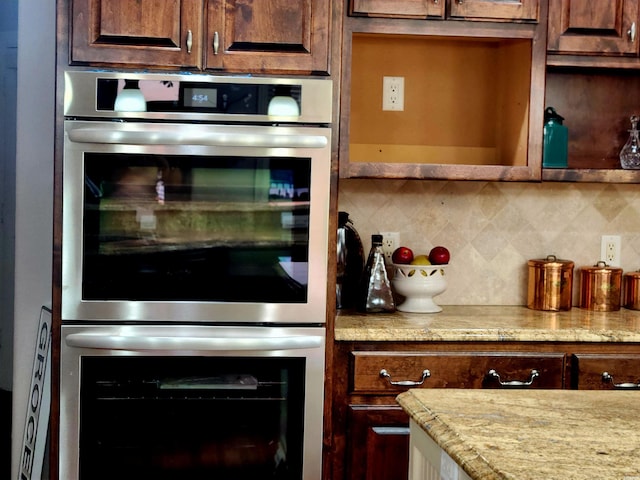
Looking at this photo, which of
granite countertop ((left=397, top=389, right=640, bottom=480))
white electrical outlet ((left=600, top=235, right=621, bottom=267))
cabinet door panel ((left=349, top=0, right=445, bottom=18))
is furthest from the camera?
white electrical outlet ((left=600, top=235, right=621, bottom=267))

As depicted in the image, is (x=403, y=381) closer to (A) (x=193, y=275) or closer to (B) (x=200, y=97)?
(A) (x=193, y=275)

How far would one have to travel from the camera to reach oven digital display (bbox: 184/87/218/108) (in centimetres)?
245

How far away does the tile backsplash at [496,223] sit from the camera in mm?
3100

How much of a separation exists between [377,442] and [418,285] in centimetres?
58

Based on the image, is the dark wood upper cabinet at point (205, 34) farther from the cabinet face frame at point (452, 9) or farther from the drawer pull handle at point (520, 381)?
the drawer pull handle at point (520, 381)

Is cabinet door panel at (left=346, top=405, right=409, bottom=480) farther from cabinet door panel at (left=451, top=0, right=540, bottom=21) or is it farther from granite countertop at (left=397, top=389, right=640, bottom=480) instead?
cabinet door panel at (left=451, top=0, right=540, bottom=21)

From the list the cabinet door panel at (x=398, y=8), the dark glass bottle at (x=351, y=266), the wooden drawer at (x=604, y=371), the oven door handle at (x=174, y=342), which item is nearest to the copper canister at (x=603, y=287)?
the wooden drawer at (x=604, y=371)

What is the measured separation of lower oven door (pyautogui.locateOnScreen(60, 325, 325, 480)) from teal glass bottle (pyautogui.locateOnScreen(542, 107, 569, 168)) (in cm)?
109

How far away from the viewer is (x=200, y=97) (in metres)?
2.45

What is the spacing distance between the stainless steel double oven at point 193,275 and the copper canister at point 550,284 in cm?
97

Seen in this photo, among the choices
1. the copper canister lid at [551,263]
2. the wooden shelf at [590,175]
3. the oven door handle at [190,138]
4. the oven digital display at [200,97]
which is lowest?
the copper canister lid at [551,263]

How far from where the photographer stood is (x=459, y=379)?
2.56 m

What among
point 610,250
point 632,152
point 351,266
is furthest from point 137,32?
point 610,250

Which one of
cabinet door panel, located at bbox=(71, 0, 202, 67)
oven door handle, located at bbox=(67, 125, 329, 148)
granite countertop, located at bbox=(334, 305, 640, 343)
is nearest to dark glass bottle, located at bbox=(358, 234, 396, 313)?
granite countertop, located at bbox=(334, 305, 640, 343)
